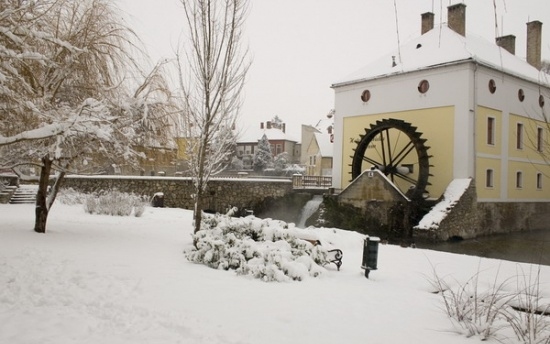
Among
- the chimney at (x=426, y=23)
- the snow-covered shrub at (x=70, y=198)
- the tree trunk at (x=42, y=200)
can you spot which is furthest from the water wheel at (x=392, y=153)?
the tree trunk at (x=42, y=200)

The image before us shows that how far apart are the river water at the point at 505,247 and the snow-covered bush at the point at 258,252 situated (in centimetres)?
1068

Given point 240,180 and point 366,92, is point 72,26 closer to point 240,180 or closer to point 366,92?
point 240,180

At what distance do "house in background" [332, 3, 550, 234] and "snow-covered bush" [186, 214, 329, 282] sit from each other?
42.1 feet

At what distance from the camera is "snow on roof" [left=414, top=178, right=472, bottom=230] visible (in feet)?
54.0

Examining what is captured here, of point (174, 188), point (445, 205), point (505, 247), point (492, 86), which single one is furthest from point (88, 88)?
point (492, 86)

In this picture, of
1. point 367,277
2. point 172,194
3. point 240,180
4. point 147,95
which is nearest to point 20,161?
point 147,95

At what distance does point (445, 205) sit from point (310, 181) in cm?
1072

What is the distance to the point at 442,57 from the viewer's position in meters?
19.5

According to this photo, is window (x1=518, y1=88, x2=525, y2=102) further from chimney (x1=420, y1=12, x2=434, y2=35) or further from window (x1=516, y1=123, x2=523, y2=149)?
chimney (x1=420, y1=12, x2=434, y2=35)

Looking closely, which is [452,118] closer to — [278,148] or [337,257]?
[337,257]

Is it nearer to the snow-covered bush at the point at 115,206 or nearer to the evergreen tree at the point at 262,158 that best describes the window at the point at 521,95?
the snow-covered bush at the point at 115,206

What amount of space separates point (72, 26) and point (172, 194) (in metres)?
13.0

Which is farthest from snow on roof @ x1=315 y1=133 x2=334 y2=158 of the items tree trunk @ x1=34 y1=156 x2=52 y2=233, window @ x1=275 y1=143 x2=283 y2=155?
tree trunk @ x1=34 y1=156 x2=52 y2=233

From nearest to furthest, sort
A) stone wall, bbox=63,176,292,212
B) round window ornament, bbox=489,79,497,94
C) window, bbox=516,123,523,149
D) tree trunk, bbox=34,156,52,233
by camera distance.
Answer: tree trunk, bbox=34,156,52,233, round window ornament, bbox=489,79,497,94, stone wall, bbox=63,176,292,212, window, bbox=516,123,523,149
